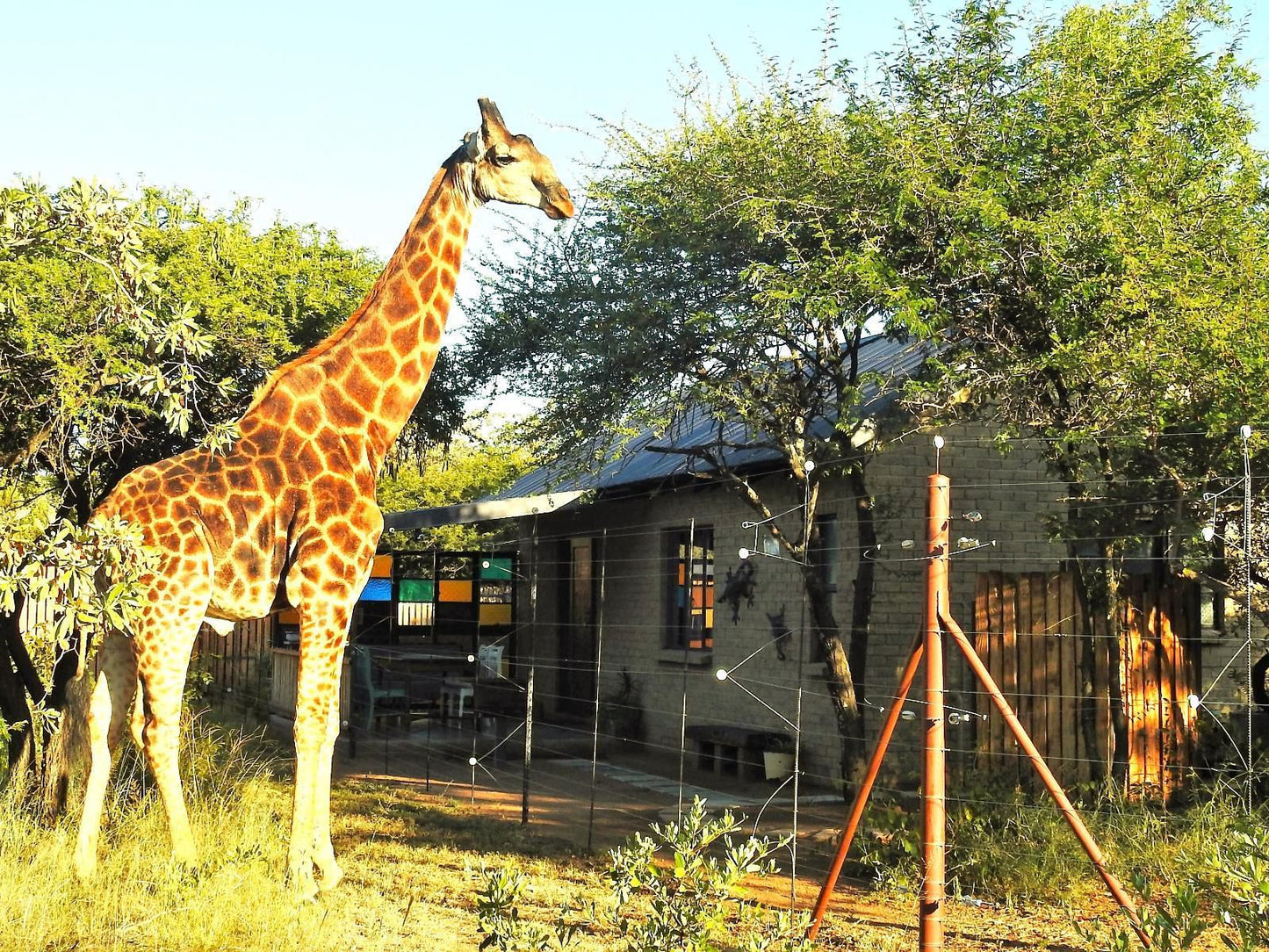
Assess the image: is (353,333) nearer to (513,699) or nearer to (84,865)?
(84,865)

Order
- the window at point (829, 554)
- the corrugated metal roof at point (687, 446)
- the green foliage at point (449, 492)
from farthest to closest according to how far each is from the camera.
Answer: the green foliage at point (449, 492) < the window at point (829, 554) < the corrugated metal roof at point (687, 446)

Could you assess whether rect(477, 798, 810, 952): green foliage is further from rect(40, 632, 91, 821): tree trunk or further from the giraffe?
rect(40, 632, 91, 821): tree trunk

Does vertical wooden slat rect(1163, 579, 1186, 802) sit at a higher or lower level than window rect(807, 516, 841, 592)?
lower

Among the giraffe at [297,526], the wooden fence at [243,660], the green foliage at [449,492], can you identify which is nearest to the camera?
the giraffe at [297,526]

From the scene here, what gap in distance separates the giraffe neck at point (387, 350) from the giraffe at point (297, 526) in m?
0.01

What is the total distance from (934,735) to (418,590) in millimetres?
13346

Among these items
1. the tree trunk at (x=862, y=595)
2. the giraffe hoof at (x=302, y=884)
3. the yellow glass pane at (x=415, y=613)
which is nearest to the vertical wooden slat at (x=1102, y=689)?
the tree trunk at (x=862, y=595)

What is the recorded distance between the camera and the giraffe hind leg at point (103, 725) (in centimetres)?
674

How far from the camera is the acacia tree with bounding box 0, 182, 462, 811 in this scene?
514cm

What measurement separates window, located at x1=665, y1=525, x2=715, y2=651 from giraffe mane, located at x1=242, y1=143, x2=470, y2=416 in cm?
787

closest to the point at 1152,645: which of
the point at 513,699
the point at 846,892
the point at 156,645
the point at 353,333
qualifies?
the point at 846,892

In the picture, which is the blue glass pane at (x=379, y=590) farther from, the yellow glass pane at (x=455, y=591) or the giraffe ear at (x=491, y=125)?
the giraffe ear at (x=491, y=125)

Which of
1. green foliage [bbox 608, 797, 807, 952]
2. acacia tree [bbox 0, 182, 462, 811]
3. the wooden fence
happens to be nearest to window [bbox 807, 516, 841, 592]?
acacia tree [bbox 0, 182, 462, 811]

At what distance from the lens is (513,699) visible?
17453mm
